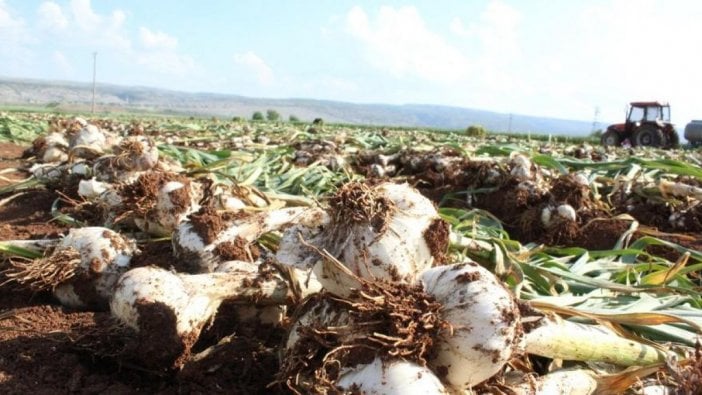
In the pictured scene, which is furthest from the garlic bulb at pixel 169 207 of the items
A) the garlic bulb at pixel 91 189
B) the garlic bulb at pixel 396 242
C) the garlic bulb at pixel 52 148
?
the garlic bulb at pixel 52 148

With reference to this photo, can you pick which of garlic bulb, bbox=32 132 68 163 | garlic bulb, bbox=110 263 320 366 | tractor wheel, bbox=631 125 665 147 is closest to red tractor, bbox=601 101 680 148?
tractor wheel, bbox=631 125 665 147

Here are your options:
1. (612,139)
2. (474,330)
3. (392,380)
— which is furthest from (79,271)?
(612,139)

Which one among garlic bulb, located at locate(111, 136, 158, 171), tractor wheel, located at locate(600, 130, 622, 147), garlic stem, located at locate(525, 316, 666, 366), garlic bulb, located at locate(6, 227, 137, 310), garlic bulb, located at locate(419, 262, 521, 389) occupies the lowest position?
garlic bulb, located at locate(6, 227, 137, 310)

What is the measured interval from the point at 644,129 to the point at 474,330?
23409 millimetres

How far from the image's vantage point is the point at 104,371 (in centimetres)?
195

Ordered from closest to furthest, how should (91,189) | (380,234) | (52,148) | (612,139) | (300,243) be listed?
(380,234) → (300,243) → (91,189) → (52,148) → (612,139)

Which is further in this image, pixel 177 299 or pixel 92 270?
pixel 92 270

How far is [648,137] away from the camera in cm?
2186

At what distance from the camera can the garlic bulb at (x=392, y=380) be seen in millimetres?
1345

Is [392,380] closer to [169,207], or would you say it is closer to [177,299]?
[177,299]

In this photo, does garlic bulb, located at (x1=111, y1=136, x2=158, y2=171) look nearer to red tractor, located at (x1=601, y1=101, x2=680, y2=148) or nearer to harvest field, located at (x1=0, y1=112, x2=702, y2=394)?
harvest field, located at (x1=0, y1=112, x2=702, y2=394)

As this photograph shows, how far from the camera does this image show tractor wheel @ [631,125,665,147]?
2150 cm

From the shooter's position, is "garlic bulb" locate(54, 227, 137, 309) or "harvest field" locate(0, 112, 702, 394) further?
"garlic bulb" locate(54, 227, 137, 309)

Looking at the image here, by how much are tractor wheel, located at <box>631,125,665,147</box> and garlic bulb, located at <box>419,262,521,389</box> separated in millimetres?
22592
